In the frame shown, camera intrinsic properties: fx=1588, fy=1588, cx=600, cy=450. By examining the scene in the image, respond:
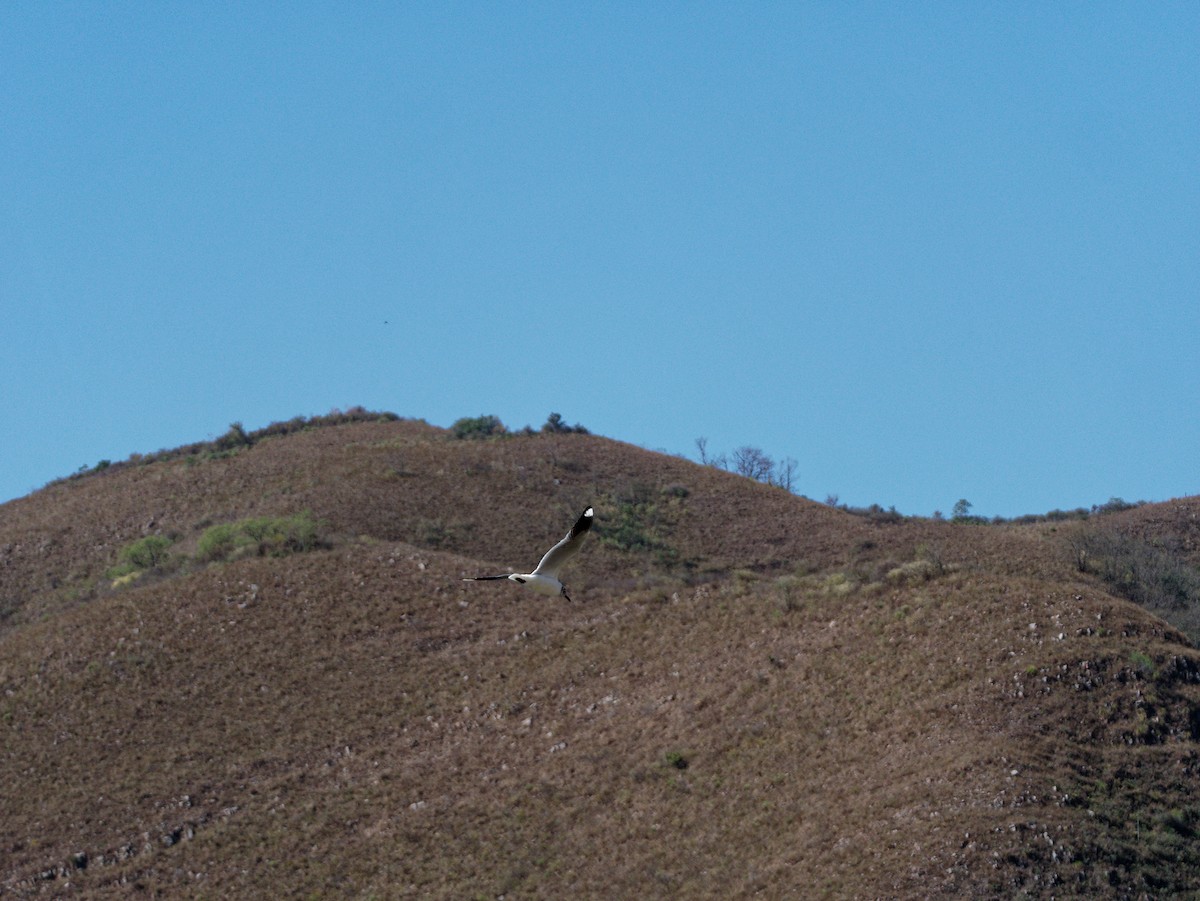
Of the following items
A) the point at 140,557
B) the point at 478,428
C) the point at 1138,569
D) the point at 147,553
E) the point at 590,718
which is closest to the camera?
the point at 590,718

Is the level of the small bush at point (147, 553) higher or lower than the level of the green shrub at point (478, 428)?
lower

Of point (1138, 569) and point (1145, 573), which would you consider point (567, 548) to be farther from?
point (1138, 569)

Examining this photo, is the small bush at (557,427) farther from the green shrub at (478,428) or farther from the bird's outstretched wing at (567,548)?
the bird's outstretched wing at (567,548)

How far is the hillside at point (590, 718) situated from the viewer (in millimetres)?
30844

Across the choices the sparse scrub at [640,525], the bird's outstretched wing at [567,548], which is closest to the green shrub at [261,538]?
the sparse scrub at [640,525]

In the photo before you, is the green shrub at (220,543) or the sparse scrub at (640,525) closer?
the green shrub at (220,543)

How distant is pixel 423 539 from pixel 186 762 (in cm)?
1736

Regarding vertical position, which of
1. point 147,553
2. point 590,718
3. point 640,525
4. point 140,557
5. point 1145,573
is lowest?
point 590,718

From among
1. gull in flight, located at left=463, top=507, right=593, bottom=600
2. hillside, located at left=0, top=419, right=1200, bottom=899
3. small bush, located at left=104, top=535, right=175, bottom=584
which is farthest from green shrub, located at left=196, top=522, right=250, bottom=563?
gull in flight, located at left=463, top=507, right=593, bottom=600

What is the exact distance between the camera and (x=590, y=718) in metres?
39.7

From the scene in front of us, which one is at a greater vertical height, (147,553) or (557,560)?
(147,553)

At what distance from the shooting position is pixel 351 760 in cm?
3906

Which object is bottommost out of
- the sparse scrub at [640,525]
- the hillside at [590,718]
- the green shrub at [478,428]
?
the hillside at [590,718]

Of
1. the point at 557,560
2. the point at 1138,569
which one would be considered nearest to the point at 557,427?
the point at 1138,569
